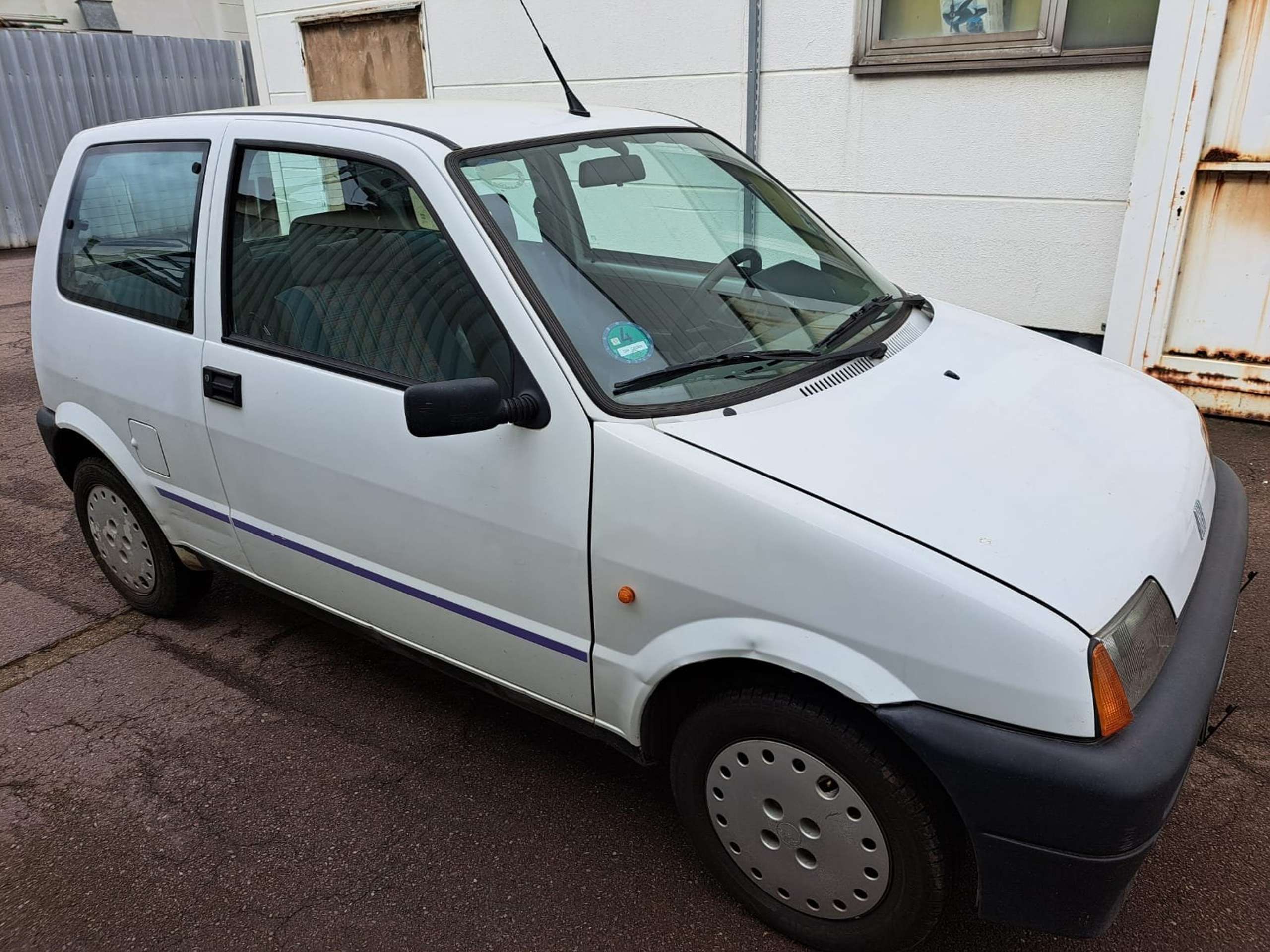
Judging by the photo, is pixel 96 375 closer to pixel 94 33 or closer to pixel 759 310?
pixel 759 310

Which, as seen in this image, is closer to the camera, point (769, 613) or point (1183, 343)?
point (769, 613)

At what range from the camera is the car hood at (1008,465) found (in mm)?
1901

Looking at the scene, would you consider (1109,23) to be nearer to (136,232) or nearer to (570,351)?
(570,351)

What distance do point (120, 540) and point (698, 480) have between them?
273 centimetres

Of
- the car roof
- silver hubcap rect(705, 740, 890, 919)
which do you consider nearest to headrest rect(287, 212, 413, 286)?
the car roof

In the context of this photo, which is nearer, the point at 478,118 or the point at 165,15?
the point at 478,118

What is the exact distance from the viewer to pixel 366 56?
27.4 ft

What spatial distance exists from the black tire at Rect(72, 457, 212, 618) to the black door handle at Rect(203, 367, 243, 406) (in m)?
0.79

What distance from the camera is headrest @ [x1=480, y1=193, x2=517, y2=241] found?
93.6 inches

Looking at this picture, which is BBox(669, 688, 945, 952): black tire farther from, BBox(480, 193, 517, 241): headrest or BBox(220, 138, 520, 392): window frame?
BBox(480, 193, 517, 241): headrest

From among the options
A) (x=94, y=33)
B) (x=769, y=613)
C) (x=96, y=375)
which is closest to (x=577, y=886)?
(x=769, y=613)

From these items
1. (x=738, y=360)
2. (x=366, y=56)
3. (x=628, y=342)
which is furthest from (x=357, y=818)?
(x=366, y=56)

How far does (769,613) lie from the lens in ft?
6.53

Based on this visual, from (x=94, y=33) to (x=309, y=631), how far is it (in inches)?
527
